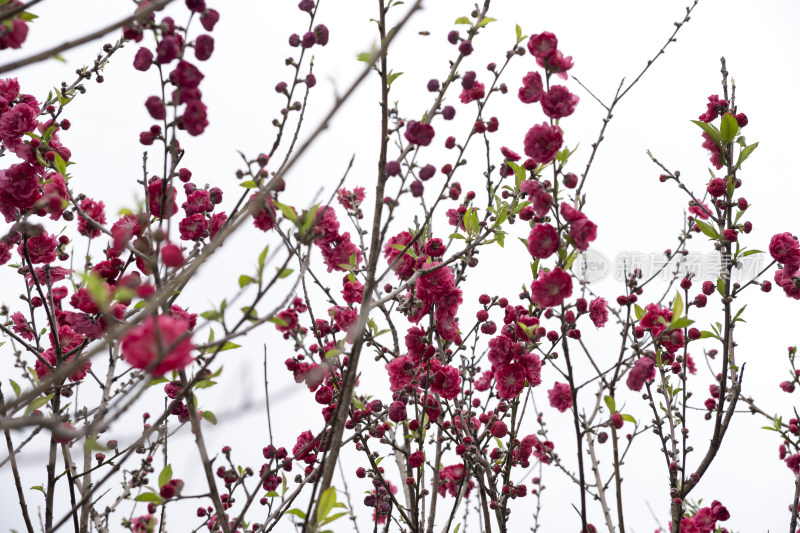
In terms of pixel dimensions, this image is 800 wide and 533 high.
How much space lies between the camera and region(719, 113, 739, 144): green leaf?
227 centimetres

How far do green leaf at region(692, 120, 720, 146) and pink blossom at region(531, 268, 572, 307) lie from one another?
1303 mm

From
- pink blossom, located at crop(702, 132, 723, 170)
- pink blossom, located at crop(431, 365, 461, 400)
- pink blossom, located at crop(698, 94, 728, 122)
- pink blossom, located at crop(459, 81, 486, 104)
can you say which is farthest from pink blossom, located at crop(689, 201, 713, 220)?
pink blossom, located at crop(431, 365, 461, 400)

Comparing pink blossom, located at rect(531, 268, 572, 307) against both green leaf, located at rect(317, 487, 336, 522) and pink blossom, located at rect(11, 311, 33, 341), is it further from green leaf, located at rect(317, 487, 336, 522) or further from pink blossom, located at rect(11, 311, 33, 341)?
pink blossom, located at rect(11, 311, 33, 341)

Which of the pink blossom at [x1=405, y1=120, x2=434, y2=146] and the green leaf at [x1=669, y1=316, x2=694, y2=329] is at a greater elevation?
the pink blossom at [x1=405, y1=120, x2=434, y2=146]

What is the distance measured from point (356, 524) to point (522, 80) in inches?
95.9

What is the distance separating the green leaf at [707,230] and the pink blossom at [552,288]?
1.15 m

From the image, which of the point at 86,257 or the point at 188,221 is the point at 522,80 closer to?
the point at 188,221

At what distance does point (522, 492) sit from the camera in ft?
6.88

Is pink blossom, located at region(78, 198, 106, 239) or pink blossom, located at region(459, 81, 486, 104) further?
pink blossom, located at region(78, 198, 106, 239)

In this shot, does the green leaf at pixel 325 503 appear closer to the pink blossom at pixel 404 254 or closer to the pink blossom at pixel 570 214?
the pink blossom at pixel 404 254

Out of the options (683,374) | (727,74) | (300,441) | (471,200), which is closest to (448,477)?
(300,441)

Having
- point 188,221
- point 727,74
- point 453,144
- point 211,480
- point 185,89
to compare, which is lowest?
point 211,480

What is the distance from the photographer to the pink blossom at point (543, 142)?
5.02ft

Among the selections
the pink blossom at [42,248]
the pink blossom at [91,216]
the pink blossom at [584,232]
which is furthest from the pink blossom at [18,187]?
the pink blossom at [584,232]
